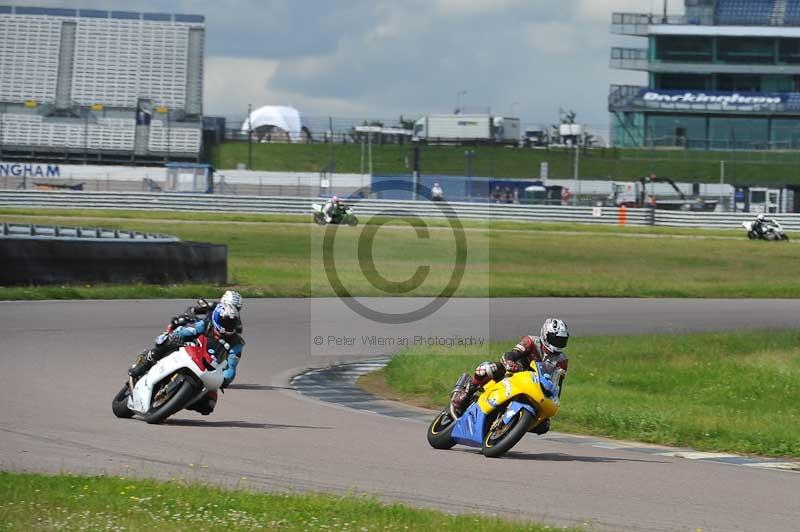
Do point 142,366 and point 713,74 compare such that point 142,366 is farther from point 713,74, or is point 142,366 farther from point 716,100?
point 713,74

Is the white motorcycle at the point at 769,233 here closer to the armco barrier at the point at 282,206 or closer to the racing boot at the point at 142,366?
the armco barrier at the point at 282,206

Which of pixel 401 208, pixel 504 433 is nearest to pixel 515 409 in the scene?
pixel 504 433

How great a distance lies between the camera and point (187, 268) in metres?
26.6

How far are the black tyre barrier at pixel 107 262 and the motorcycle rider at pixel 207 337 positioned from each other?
13.2 metres

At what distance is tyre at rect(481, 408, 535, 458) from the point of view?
9906mm

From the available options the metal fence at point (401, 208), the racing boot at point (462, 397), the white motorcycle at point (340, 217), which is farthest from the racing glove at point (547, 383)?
the metal fence at point (401, 208)

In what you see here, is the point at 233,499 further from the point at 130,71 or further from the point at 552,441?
the point at 130,71

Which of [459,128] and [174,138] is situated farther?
[459,128]

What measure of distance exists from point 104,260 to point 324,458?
1653cm

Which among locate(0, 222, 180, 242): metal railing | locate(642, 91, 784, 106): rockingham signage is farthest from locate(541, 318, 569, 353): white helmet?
locate(642, 91, 784, 106): rockingham signage

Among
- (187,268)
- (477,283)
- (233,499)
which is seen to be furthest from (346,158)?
(233,499)

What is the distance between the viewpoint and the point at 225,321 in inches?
453

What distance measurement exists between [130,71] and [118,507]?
81.8 metres

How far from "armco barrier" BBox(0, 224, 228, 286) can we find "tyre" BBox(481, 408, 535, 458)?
15745 mm
